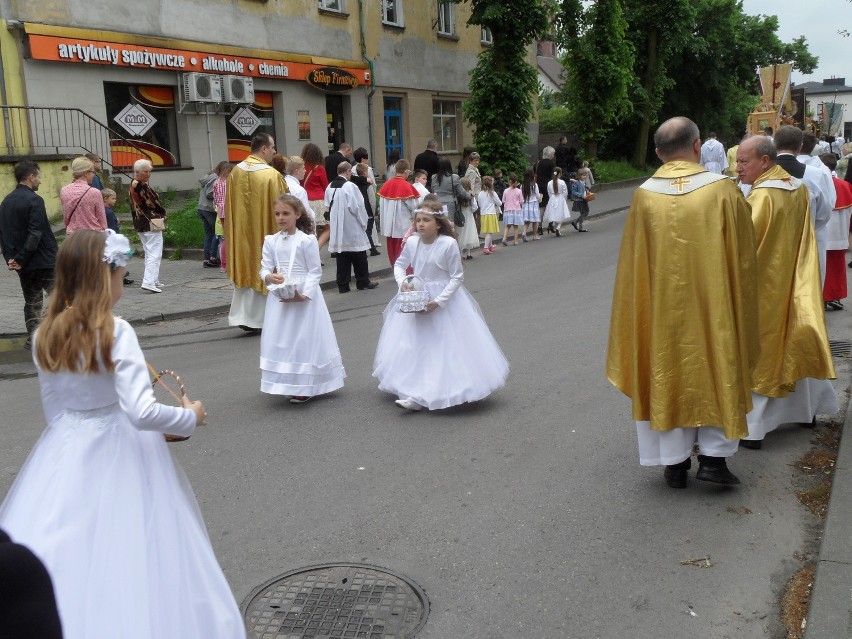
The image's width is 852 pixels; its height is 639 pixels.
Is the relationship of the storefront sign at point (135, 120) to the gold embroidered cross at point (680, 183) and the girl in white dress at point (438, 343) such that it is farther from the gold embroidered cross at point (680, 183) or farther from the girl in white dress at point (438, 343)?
the gold embroidered cross at point (680, 183)

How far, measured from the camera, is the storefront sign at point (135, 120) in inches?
774

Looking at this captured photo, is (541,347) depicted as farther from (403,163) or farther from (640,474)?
(403,163)

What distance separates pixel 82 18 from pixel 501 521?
1711cm

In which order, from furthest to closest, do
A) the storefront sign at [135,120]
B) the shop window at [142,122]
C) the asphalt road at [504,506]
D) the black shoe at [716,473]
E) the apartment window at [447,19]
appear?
the apartment window at [447,19] < the storefront sign at [135,120] < the shop window at [142,122] < the black shoe at [716,473] < the asphalt road at [504,506]

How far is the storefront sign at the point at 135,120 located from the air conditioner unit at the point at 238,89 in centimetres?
187

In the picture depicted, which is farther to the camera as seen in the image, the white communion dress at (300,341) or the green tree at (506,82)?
the green tree at (506,82)

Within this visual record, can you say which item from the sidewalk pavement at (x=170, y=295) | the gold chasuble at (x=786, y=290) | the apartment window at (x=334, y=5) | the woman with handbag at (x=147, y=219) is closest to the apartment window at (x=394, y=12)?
the apartment window at (x=334, y=5)

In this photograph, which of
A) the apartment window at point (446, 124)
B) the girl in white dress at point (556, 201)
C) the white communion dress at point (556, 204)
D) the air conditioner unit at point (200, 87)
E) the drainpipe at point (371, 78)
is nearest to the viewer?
the girl in white dress at point (556, 201)

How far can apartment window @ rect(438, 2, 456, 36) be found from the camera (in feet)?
94.8

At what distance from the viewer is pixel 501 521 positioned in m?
4.50

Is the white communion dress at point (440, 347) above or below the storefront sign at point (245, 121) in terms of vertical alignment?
below

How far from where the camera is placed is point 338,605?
12.3ft

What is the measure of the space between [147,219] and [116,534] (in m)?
10.5

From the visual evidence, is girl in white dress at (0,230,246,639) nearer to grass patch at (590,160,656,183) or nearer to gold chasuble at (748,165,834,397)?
gold chasuble at (748,165,834,397)
